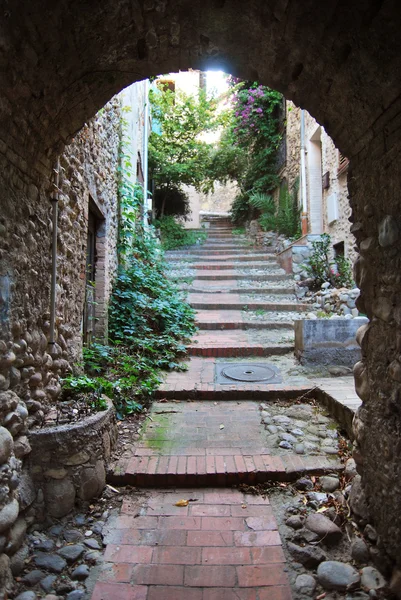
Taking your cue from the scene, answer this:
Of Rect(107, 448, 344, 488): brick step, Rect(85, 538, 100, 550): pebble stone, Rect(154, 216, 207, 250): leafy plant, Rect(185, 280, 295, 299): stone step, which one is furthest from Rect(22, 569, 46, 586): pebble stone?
Rect(154, 216, 207, 250): leafy plant

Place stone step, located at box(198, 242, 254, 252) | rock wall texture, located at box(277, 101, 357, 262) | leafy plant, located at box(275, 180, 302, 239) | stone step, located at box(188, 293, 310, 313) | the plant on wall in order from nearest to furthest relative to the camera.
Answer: stone step, located at box(188, 293, 310, 313)
rock wall texture, located at box(277, 101, 357, 262)
leafy plant, located at box(275, 180, 302, 239)
stone step, located at box(198, 242, 254, 252)
the plant on wall

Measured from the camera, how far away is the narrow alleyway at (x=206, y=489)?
180 centimetres

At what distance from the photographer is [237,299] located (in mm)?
7797

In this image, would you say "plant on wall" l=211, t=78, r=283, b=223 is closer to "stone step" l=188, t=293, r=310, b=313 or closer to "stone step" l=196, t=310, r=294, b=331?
"stone step" l=188, t=293, r=310, b=313

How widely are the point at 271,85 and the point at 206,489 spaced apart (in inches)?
98.4

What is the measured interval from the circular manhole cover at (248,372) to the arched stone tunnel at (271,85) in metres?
2.24

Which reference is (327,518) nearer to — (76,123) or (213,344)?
(76,123)

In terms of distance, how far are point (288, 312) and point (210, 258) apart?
13.7 ft

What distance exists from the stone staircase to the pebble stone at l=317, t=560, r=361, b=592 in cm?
353

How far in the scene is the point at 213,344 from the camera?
18.1ft

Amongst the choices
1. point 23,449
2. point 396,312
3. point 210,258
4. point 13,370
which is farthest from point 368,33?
point 210,258

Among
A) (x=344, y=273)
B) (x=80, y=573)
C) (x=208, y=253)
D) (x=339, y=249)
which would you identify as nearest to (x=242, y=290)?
(x=344, y=273)

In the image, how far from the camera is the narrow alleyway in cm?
180

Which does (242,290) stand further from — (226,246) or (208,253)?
(226,246)
